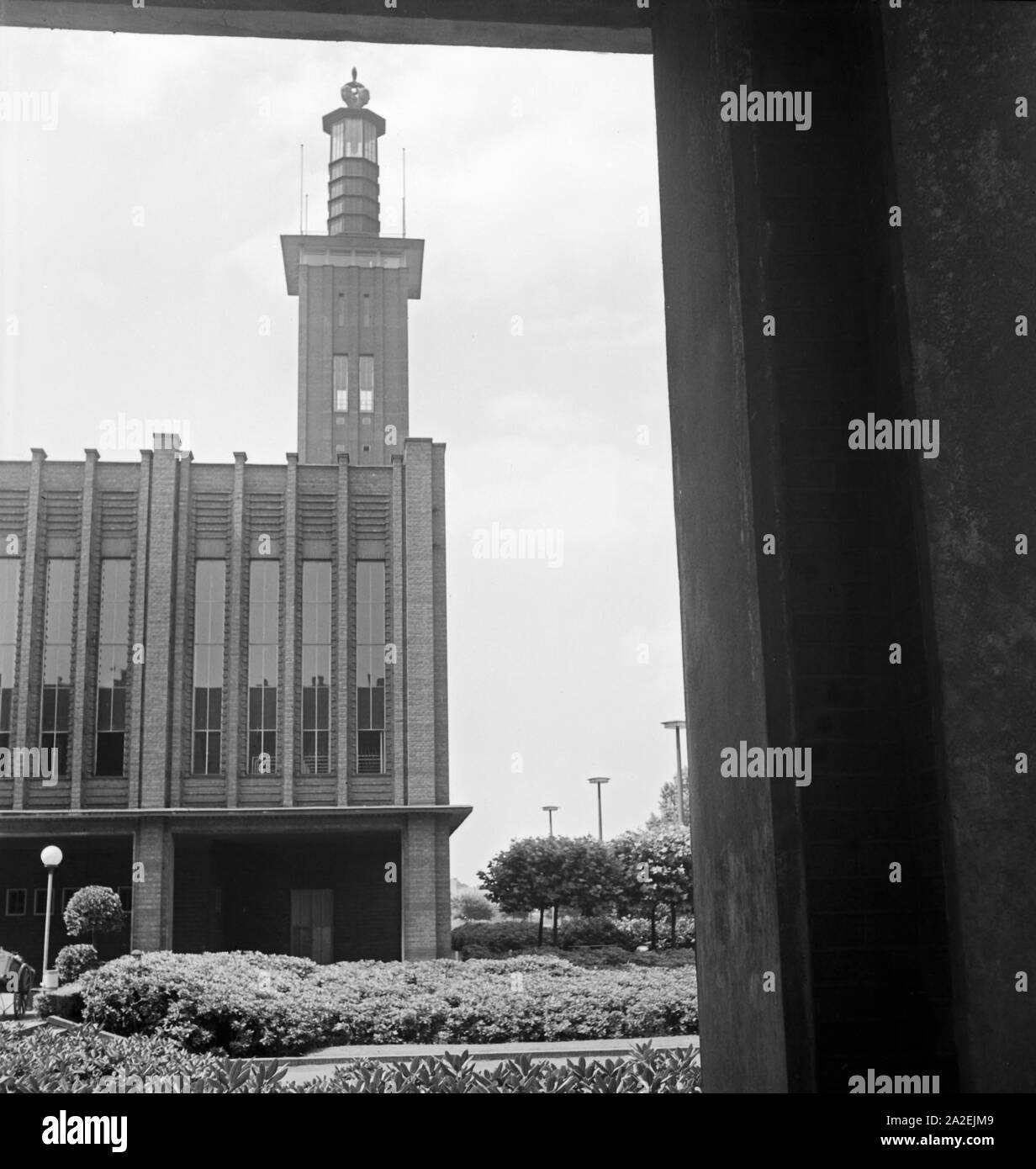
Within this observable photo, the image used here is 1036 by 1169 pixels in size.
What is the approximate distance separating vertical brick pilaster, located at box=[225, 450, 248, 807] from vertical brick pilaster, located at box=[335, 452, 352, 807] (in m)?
2.20

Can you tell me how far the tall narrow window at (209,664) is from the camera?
29359 mm

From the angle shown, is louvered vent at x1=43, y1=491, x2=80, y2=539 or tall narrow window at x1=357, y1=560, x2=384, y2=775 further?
louvered vent at x1=43, y1=491, x2=80, y2=539

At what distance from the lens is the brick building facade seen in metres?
28.6

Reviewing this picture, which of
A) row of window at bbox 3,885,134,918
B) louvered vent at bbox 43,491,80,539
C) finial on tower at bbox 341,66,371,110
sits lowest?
row of window at bbox 3,885,134,918

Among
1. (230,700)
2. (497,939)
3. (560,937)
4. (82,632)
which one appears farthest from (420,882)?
(82,632)

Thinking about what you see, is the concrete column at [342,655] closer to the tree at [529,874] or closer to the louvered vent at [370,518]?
the louvered vent at [370,518]

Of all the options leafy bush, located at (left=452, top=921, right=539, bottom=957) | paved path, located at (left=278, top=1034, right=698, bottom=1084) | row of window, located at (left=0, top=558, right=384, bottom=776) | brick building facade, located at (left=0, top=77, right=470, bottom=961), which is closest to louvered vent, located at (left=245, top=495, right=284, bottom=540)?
brick building facade, located at (left=0, top=77, right=470, bottom=961)

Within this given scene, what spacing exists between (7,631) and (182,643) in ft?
13.2

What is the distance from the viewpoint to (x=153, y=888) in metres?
27.9

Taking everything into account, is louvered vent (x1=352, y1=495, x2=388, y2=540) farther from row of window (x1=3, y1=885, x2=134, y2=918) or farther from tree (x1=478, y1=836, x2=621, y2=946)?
row of window (x1=3, y1=885, x2=134, y2=918)

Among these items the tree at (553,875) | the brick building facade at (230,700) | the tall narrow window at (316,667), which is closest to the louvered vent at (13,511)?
the brick building facade at (230,700)

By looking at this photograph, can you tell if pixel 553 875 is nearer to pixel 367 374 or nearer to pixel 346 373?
pixel 367 374

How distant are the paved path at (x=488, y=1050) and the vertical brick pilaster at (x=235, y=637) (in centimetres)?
1440
